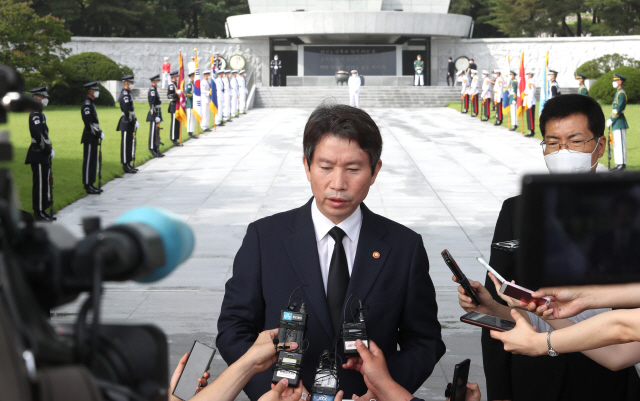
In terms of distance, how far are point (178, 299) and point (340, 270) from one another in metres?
4.07

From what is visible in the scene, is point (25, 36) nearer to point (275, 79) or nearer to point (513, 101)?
point (275, 79)

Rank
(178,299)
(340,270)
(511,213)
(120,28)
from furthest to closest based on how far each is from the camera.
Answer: (120,28), (178,299), (511,213), (340,270)

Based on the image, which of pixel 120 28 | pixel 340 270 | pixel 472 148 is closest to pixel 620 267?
pixel 340 270

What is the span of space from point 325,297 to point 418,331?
15.0 inches

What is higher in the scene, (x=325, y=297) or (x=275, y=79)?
(x=275, y=79)

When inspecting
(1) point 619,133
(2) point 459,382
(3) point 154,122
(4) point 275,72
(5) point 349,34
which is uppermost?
(5) point 349,34

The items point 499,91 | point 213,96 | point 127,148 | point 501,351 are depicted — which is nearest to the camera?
point 501,351

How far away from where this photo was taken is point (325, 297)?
252cm

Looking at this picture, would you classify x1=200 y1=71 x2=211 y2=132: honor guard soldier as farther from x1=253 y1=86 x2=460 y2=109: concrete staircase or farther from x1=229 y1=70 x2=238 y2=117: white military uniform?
x1=253 y1=86 x2=460 y2=109: concrete staircase

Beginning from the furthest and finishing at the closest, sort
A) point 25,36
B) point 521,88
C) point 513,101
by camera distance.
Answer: point 25,36 → point 513,101 → point 521,88

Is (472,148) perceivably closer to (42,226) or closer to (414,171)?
(414,171)

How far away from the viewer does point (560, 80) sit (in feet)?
142

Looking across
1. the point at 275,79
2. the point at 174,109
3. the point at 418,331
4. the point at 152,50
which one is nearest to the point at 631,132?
the point at 174,109

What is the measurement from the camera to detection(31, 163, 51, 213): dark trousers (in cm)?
995
